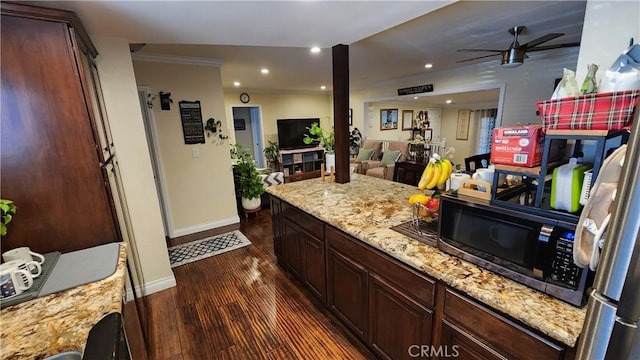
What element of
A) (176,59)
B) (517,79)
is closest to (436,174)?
(176,59)

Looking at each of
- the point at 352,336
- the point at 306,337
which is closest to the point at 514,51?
the point at 352,336

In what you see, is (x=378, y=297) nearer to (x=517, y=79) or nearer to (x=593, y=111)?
(x=593, y=111)

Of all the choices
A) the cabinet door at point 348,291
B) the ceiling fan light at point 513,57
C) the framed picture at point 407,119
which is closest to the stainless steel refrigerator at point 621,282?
the cabinet door at point 348,291

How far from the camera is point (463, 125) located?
9906mm

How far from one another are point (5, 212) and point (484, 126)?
1113cm

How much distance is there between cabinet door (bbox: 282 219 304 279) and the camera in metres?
2.33

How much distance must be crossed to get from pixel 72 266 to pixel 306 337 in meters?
1.51

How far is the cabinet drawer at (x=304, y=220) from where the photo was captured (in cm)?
196

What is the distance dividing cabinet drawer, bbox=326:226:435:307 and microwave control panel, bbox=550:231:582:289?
451 millimetres

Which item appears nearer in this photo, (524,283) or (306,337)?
(524,283)

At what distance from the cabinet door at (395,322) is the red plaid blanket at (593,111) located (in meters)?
0.97

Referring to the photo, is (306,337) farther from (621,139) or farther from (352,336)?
(621,139)

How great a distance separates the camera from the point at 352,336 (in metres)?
1.91

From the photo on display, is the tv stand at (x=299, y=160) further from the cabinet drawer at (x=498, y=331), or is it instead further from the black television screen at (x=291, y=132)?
the cabinet drawer at (x=498, y=331)
